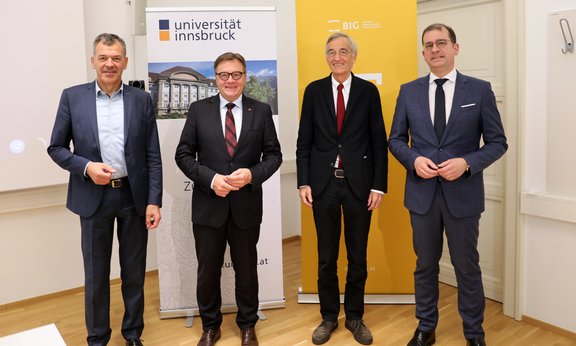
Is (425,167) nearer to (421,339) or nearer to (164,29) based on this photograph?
(421,339)

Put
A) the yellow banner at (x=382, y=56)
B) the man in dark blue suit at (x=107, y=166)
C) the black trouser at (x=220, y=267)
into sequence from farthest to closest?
the yellow banner at (x=382, y=56)
the black trouser at (x=220, y=267)
the man in dark blue suit at (x=107, y=166)

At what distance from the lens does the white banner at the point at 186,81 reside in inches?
127

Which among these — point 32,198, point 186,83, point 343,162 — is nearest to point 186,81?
point 186,83

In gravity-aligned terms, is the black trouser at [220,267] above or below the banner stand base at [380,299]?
above

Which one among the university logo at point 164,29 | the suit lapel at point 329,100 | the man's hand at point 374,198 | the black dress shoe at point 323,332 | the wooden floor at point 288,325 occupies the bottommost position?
the wooden floor at point 288,325

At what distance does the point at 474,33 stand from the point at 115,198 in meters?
2.77

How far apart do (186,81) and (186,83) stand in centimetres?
1

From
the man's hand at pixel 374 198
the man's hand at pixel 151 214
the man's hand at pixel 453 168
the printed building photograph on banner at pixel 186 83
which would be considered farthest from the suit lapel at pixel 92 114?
the man's hand at pixel 453 168

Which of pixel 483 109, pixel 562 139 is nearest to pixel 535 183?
pixel 562 139

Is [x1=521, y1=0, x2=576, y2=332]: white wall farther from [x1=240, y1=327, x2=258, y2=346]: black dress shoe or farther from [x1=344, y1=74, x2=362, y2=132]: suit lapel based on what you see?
[x1=240, y1=327, x2=258, y2=346]: black dress shoe

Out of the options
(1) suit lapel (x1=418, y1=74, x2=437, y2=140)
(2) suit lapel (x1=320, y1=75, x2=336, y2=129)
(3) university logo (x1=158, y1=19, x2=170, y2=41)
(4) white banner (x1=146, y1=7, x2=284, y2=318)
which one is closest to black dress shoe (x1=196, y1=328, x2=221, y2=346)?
(4) white banner (x1=146, y1=7, x2=284, y2=318)

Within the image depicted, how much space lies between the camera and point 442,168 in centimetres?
259

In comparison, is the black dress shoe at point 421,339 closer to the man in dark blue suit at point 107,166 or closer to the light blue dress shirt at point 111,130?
the man in dark blue suit at point 107,166

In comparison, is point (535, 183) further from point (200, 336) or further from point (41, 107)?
point (41, 107)
